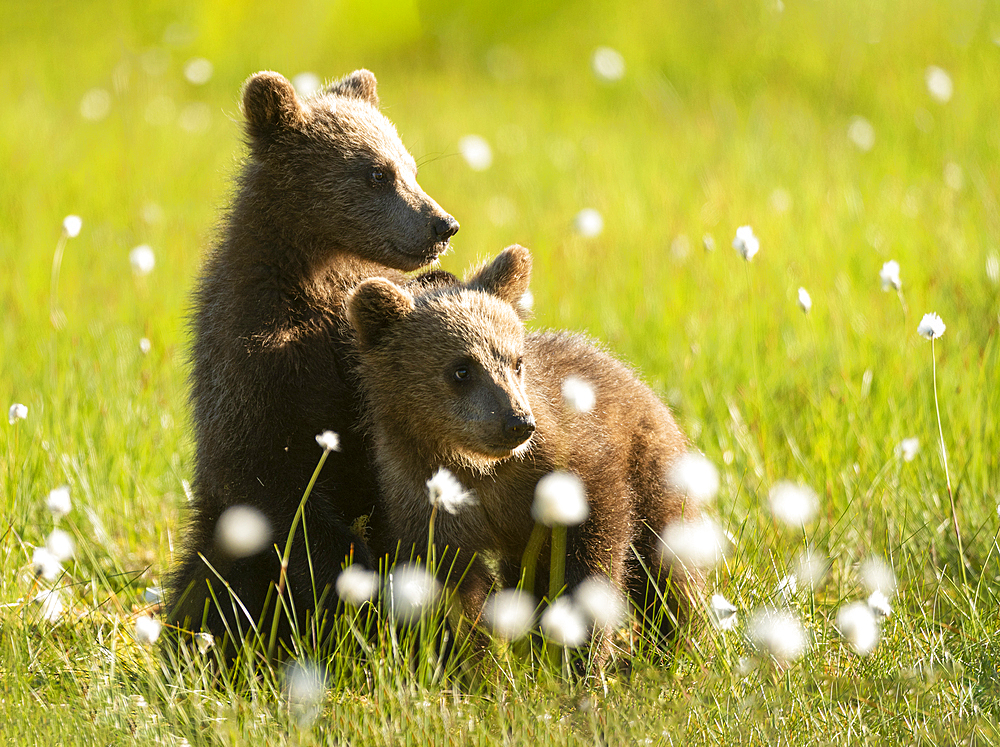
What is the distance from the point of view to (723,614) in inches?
116

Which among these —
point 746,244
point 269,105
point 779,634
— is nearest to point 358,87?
point 269,105

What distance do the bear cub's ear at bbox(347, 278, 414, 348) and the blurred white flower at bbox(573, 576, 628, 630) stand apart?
1.03 m

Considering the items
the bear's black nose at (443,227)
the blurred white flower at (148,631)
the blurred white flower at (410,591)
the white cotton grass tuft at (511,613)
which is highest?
the bear's black nose at (443,227)

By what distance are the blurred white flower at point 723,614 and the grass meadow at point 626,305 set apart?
67 millimetres

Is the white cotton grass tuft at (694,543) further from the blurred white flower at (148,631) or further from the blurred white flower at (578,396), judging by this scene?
the blurred white flower at (148,631)

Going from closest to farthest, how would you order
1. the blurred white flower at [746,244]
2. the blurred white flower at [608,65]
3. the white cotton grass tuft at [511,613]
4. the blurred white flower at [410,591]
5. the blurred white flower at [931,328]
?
the blurred white flower at [410,591] < the white cotton grass tuft at [511,613] < the blurred white flower at [931,328] < the blurred white flower at [746,244] < the blurred white flower at [608,65]

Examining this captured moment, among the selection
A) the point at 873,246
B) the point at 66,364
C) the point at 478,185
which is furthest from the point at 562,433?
the point at 478,185

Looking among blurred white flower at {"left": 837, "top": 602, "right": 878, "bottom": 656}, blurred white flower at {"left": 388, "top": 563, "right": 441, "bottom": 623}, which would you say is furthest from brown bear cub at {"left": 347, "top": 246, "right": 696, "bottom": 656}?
blurred white flower at {"left": 837, "top": 602, "right": 878, "bottom": 656}

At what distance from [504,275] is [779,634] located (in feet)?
5.01

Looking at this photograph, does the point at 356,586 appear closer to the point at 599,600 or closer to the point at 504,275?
the point at 599,600

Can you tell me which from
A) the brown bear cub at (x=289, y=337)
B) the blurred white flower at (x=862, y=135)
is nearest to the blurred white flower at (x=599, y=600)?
the brown bear cub at (x=289, y=337)

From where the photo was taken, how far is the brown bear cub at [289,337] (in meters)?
3.35

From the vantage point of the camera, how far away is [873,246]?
6805 mm

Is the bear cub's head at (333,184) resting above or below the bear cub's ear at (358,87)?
below
